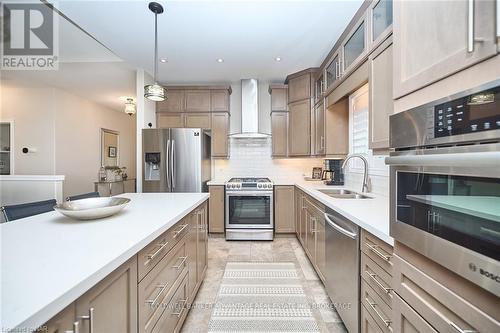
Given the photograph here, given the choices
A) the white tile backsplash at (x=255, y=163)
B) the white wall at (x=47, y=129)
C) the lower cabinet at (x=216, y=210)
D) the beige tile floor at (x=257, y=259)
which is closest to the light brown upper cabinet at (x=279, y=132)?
the white tile backsplash at (x=255, y=163)

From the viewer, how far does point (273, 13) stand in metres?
2.29

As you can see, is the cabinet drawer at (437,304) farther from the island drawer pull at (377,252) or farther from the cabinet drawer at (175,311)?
the cabinet drawer at (175,311)

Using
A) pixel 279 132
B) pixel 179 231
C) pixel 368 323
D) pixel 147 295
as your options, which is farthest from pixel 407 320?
pixel 279 132

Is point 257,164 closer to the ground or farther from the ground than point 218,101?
closer to the ground

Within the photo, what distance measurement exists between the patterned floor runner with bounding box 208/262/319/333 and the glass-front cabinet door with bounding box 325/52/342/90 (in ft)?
7.60

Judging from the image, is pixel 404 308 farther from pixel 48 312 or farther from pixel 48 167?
pixel 48 167

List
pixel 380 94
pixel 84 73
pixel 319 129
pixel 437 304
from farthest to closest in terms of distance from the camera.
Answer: pixel 84 73 < pixel 319 129 < pixel 380 94 < pixel 437 304

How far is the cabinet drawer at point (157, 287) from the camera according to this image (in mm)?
1052

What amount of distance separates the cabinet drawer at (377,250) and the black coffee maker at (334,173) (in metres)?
2.04

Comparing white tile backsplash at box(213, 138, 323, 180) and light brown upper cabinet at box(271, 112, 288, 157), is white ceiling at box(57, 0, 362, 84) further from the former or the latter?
white tile backsplash at box(213, 138, 323, 180)

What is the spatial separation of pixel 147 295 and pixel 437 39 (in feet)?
5.12

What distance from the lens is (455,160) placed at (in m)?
0.61

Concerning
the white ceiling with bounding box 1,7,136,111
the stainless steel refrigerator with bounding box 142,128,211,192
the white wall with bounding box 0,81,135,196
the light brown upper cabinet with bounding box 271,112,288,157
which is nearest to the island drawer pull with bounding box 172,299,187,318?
the stainless steel refrigerator with bounding box 142,128,211,192

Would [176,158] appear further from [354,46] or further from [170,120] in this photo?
[354,46]
